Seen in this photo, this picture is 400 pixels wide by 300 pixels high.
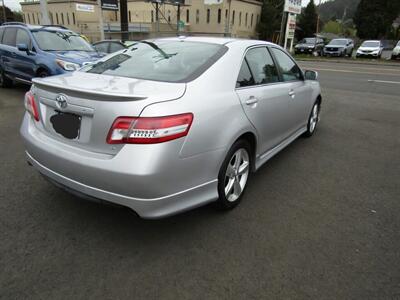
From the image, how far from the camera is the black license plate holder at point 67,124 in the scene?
243 cm

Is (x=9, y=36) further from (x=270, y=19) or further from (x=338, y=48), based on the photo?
(x=270, y=19)

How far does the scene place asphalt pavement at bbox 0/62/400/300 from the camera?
2.22 metres

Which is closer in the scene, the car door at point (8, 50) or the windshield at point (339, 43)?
the car door at point (8, 50)

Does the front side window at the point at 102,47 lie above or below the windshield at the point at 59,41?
below

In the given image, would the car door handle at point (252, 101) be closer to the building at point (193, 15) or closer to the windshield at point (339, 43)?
the windshield at point (339, 43)

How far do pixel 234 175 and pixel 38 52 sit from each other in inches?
258

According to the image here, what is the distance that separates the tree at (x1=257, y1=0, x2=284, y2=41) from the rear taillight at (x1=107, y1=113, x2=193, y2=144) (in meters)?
63.6

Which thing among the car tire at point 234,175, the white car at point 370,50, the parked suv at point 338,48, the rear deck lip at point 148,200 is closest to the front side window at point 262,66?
the car tire at point 234,175

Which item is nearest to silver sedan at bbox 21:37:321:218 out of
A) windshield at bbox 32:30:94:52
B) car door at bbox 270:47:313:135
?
car door at bbox 270:47:313:135

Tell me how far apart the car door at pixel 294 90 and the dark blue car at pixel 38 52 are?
4.81 metres

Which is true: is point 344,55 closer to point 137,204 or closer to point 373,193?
point 373,193

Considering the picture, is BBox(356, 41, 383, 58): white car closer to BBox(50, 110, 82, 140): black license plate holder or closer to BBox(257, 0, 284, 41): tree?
BBox(50, 110, 82, 140): black license plate holder

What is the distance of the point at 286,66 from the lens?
4270mm

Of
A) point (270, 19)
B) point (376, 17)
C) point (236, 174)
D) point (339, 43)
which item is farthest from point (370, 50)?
point (270, 19)
